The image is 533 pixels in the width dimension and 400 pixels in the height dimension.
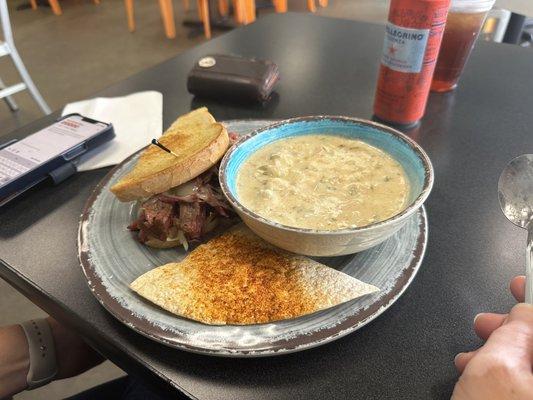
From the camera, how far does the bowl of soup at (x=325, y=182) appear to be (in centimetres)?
71

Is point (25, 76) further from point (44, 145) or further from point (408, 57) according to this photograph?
point (408, 57)

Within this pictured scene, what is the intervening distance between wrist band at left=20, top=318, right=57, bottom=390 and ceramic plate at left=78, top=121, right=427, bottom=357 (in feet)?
1.18

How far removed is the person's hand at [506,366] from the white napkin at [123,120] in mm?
965

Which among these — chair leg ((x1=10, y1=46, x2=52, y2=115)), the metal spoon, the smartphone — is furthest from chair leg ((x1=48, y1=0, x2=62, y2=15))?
the metal spoon

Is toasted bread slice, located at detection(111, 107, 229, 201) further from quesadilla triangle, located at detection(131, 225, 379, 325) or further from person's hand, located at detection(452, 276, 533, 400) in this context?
person's hand, located at detection(452, 276, 533, 400)

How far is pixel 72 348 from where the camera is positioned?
1113 millimetres

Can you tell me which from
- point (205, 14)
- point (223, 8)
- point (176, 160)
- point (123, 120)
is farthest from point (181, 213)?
point (223, 8)

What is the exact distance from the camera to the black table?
63cm

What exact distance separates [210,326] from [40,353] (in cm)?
61

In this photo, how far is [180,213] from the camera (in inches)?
33.9

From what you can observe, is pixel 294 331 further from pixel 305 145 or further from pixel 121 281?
pixel 305 145

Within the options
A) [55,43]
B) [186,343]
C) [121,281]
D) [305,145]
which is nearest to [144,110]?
[305,145]

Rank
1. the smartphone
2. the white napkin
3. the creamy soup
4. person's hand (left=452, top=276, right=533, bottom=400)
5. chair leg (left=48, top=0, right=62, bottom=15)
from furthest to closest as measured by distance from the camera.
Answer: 1. chair leg (left=48, top=0, right=62, bottom=15)
2. the white napkin
3. the smartphone
4. the creamy soup
5. person's hand (left=452, top=276, right=533, bottom=400)

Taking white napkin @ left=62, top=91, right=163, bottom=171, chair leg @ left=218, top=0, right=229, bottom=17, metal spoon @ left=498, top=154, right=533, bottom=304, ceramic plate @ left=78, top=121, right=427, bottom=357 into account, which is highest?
metal spoon @ left=498, top=154, right=533, bottom=304
